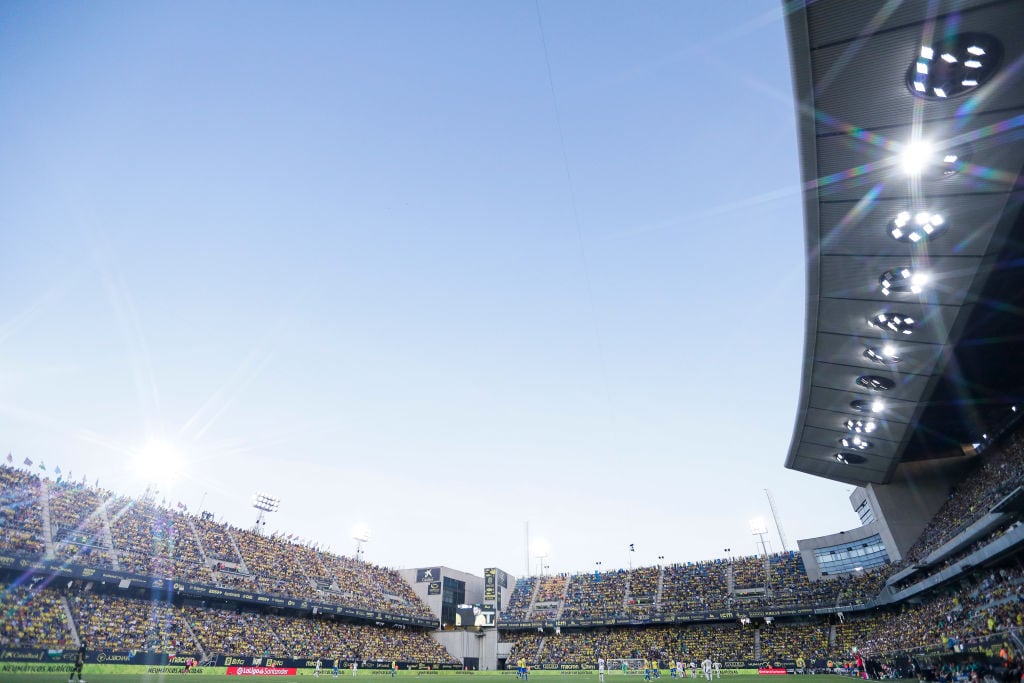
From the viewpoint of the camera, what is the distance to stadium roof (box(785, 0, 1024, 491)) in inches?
508

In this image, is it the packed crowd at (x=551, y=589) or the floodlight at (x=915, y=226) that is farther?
the packed crowd at (x=551, y=589)

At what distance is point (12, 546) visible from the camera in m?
33.0

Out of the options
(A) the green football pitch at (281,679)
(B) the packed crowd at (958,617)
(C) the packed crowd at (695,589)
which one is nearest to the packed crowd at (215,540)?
(A) the green football pitch at (281,679)

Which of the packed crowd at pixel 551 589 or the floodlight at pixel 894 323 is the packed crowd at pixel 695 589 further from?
the floodlight at pixel 894 323

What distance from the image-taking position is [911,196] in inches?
671

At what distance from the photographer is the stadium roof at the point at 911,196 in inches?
508

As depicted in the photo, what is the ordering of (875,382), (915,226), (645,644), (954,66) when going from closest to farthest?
(954,66), (915,226), (875,382), (645,644)

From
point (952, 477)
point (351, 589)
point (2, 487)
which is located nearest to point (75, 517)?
point (2, 487)

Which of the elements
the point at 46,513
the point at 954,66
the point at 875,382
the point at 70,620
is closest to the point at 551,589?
the point at 70,620

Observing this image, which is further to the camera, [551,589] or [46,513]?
[551,589]

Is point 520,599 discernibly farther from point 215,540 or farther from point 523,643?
point 215,540

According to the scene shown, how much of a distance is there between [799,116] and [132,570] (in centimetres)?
5067

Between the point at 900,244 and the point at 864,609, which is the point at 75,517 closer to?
the point at 900,244

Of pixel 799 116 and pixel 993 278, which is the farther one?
pixel 993 278
